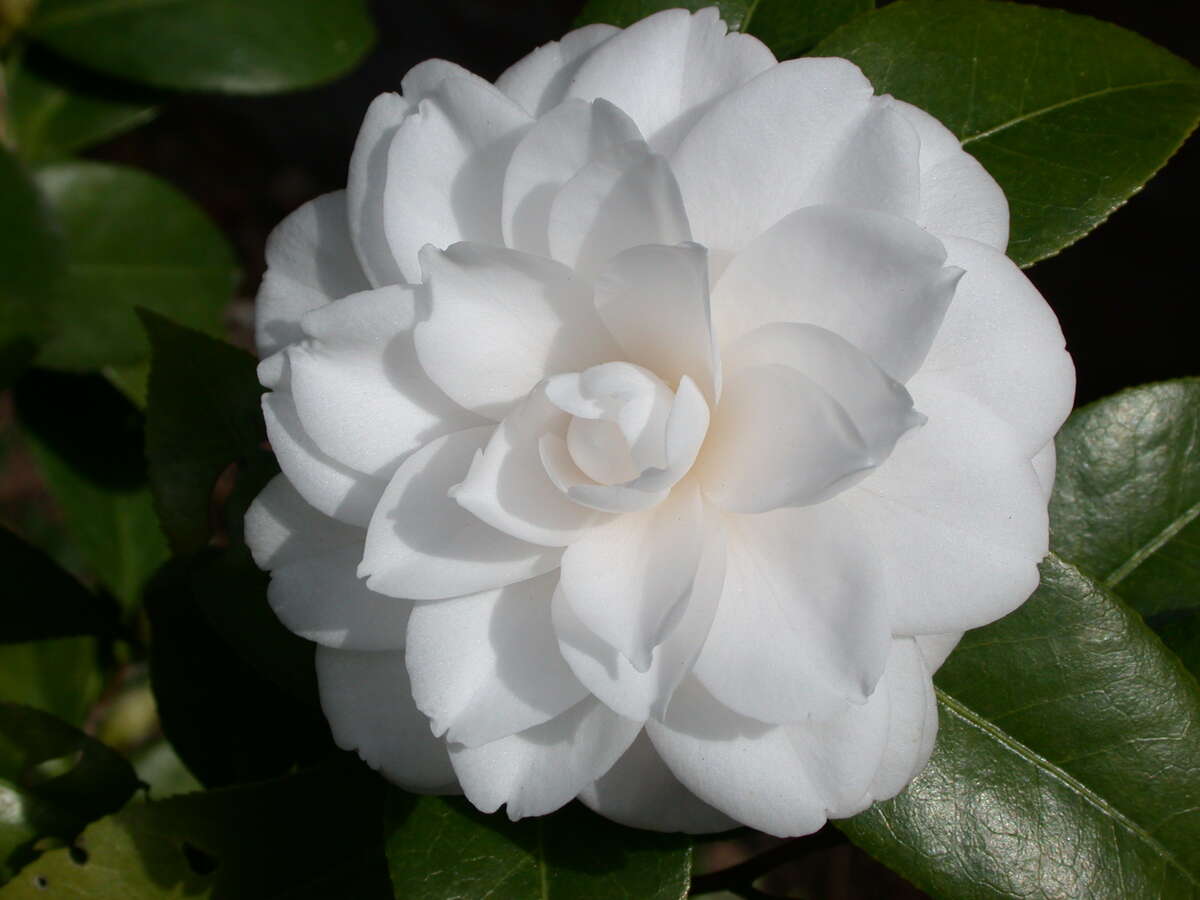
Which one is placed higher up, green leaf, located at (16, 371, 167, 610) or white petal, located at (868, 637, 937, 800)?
white petal, located at (868, 637, 937, 800)

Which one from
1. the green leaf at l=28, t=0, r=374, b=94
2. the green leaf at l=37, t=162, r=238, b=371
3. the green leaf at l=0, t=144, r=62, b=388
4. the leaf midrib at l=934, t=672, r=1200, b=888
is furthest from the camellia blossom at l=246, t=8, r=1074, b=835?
the green leaf at l=37, t=162, r=238, b=371

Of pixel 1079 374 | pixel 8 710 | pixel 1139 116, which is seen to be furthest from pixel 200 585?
pixel 1079 374

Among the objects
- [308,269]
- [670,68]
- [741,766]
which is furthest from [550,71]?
[741,766]

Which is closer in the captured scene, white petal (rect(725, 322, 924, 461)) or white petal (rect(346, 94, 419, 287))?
white petal (rect(725, 322, 924, 461))

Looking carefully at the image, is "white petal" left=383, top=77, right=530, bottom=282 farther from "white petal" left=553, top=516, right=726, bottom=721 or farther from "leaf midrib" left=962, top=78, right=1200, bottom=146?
"leaf midrib" left=962, top=78, right=1200, bottom=146

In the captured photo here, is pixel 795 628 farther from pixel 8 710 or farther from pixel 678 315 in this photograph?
pixel 8 710

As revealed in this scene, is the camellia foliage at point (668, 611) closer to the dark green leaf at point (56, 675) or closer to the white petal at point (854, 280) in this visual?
the white petal at point (854, 280)

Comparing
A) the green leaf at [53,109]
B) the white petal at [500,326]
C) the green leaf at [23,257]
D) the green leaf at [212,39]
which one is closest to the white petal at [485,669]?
the white petal at [500,326]
